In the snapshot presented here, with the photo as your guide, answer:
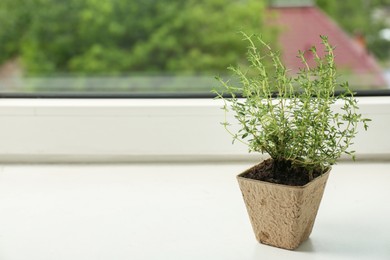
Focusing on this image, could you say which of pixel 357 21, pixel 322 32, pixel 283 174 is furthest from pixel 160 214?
pixel 357 21

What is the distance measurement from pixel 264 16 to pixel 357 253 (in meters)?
1.95

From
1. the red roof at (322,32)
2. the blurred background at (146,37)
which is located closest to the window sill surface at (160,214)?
the red roof at (322,32)

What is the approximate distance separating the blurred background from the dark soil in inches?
63.9

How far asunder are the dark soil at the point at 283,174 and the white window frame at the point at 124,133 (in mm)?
362

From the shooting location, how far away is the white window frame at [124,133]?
124cm

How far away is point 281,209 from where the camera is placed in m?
0.84

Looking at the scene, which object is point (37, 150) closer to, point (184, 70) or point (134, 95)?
point (134, 95)

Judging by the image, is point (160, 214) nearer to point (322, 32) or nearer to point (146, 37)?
point (322, 32)

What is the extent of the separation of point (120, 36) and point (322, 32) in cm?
130

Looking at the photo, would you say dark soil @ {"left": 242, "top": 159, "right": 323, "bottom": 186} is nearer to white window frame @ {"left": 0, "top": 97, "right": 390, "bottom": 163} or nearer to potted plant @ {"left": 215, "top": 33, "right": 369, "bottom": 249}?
potted plant @ {"left": 215, "top": 33, "right": 369, "bottom": 249}

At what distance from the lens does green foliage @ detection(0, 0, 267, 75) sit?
2.92 metres

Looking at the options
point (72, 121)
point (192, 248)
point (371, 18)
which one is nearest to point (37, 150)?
point (72, 121)

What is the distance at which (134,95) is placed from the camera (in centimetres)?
131

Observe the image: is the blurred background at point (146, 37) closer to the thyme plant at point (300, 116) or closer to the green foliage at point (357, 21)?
the green foliage at point (357, 21)
